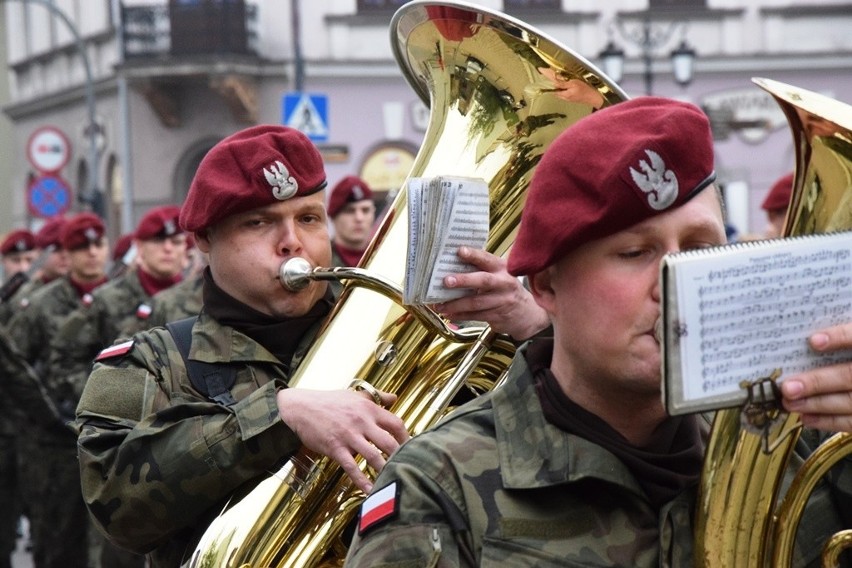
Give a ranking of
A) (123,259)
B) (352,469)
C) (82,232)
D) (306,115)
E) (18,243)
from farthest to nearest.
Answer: (18,243)
(306,115)
(123,259)
(82,232)
(352,469)

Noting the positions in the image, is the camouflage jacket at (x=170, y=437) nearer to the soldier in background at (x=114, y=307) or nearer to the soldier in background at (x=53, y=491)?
the soldier in background at (x=53, y=491)

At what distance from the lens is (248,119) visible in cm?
2475

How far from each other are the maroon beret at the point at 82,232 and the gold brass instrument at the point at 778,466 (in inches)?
304

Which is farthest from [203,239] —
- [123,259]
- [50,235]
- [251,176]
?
[50,235]

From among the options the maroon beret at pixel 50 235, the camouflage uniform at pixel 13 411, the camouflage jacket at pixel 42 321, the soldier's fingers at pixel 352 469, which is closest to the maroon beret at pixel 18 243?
the maroon beret at pixel 50 235

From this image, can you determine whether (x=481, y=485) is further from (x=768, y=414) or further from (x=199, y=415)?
(x=199, y=415)

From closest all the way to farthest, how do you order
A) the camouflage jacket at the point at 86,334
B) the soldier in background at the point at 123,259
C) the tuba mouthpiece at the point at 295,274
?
1. the tuba mouthpiece at the point at 295,274
2. the camouflage jacket at the point at 86,334
3. the soldier in background at the point at 123,259

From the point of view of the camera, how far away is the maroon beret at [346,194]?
823 cm

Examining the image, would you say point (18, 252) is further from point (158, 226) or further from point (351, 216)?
point (351, 216)

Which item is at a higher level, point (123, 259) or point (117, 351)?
point (117, 351)

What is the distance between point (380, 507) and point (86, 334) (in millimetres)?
6522

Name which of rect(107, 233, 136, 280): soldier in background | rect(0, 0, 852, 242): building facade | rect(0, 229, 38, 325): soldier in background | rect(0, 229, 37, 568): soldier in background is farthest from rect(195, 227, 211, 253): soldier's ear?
rect(0, 0, 852, 242): building facade

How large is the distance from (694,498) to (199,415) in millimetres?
1417

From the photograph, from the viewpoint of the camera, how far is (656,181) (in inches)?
78.4
